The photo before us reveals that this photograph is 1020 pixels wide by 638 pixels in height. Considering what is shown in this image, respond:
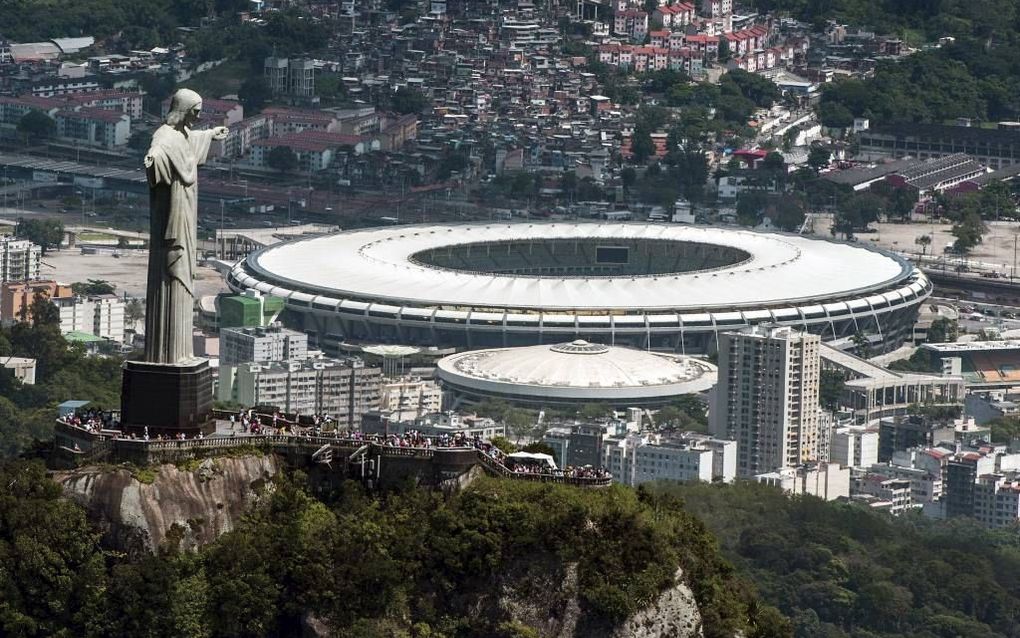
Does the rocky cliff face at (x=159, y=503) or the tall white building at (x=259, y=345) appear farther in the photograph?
the tall white building at (x=259, y=345)

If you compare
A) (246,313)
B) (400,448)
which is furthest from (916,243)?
(400,448)

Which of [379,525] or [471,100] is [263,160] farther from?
[379,525]

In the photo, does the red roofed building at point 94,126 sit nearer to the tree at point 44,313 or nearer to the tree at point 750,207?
the tree at point 750,207

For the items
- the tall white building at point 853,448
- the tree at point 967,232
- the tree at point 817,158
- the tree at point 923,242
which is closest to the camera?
the tall white building at point 853,448

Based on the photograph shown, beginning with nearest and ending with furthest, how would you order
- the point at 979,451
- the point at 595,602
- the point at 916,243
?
the point at 595,602 < the point at 979,451 < the point at 916,243

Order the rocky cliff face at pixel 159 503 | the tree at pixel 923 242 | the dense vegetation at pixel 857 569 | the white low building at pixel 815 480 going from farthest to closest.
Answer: the tree at pixel 923 242 → the white low building at pixel 815 480 → the dense vegetation at pixel 857 569 → the rocky cliff face at pixel 159 503

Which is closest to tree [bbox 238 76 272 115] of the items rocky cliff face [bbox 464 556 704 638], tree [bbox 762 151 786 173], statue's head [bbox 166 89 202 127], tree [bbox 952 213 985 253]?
tree [bbox 762 151 786 173]

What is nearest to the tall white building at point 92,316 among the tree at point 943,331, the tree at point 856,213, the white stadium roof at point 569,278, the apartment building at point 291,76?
the white stadium roof at point 569,278
